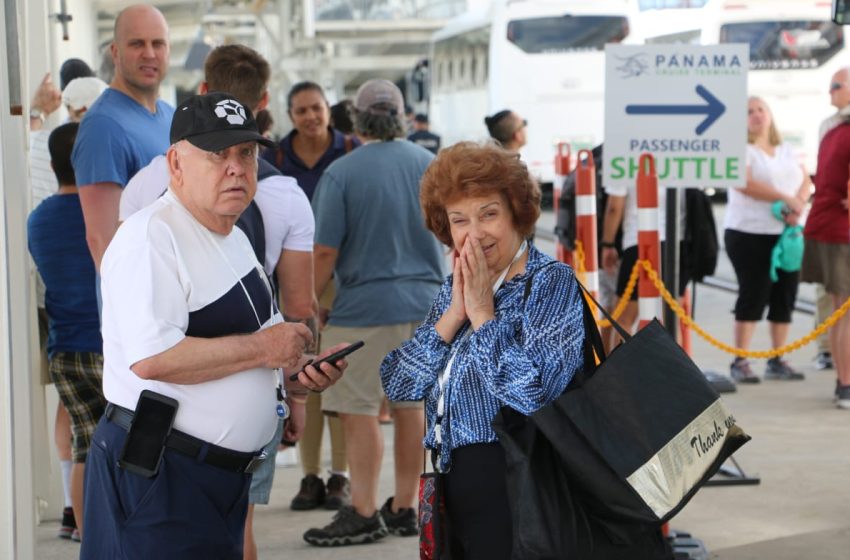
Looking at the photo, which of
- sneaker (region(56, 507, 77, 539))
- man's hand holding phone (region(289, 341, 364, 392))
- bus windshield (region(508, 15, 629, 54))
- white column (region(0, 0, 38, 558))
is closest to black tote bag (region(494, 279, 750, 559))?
man's hand holding phone (region(289, 341, 364, 392))

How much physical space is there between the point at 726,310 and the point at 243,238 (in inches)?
427

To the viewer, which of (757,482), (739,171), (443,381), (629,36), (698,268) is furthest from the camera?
(629,36)

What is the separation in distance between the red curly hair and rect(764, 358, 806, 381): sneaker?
6835mm

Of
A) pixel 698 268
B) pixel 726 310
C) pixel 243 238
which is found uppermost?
pixel 243 238

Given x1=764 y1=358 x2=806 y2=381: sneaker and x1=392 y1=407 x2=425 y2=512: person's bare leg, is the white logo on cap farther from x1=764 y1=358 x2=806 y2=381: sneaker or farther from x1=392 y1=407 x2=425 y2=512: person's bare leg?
x1=764 y1=358 x2=806 y2=381: sneaker

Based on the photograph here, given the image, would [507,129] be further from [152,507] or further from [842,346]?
[152,507]

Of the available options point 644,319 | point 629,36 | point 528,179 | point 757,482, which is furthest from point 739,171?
point 629,36

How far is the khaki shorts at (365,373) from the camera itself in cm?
612

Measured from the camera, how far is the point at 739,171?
670 centimetres

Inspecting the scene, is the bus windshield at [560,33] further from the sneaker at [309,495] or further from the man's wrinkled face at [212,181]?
the man's wrinkled face at [212,181]

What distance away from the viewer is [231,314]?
346 cm

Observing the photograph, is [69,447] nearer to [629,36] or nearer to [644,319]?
[644,319]

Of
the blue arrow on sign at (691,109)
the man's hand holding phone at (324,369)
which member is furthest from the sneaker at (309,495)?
the man's hand holding phone at (324,369)

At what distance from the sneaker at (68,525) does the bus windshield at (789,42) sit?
20.9 m
